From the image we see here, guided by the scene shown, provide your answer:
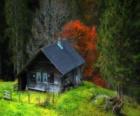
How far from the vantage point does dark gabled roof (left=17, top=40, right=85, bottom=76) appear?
41.9 m

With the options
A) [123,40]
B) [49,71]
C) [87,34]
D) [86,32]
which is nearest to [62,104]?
[49,71]

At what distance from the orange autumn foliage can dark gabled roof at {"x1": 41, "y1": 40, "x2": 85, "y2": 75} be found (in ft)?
17.9

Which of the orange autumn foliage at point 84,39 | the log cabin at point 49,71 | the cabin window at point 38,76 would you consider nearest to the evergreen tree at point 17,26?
the orange autumn foliage at point 84,39

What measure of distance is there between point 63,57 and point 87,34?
34.8 ft

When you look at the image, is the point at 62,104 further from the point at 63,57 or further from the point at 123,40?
the point at 123,40

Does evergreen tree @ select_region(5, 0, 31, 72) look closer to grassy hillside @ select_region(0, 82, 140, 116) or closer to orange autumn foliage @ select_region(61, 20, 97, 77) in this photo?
orange autumn foliage @ select_region(61, 20, 97, 77)

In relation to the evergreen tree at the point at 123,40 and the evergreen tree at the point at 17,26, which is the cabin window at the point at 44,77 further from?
the evergreen tree at the point at 17,26

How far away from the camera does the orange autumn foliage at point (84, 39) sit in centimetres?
5294

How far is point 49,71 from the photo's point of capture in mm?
42719

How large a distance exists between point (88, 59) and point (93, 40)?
271cm

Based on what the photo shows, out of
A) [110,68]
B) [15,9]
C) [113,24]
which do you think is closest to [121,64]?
[110,68]

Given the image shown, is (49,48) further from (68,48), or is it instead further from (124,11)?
(124,11)

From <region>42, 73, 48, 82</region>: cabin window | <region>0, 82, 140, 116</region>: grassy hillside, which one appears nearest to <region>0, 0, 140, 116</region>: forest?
<region>0, 82, 140, 116</region>: grassy hillside

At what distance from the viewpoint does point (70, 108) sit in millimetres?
36875
